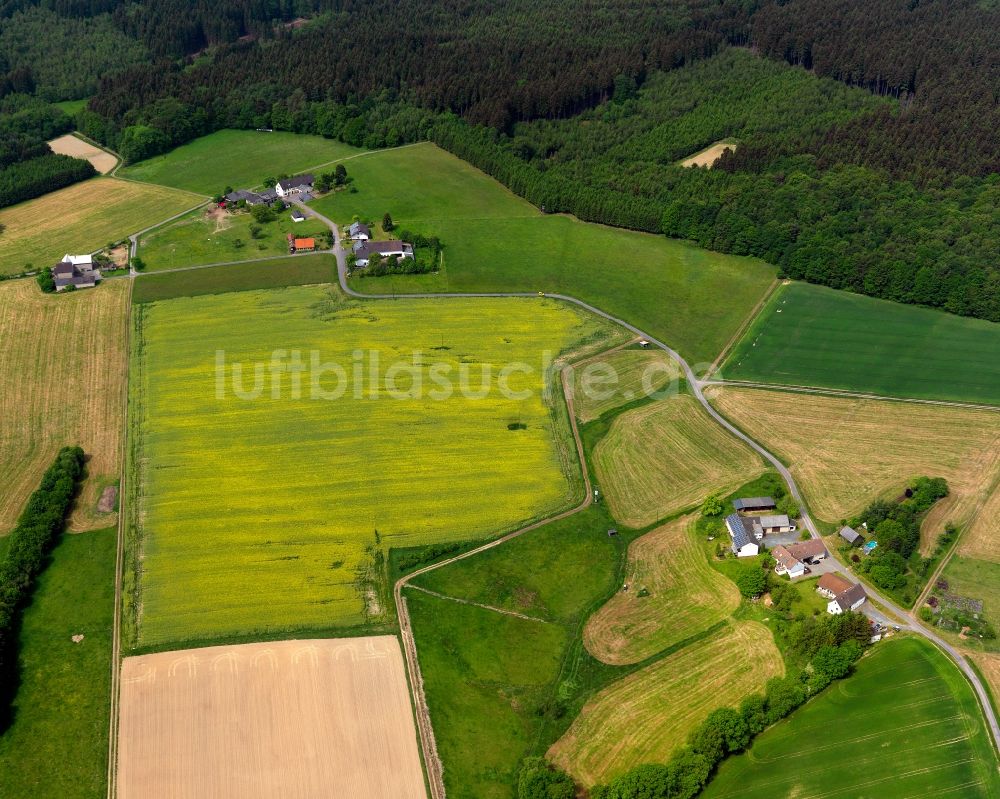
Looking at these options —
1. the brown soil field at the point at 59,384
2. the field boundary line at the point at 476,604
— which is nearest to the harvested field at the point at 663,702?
the field boundary line at the point at 476,604

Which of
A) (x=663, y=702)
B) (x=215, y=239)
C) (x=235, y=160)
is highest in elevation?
(x=663, y=702)

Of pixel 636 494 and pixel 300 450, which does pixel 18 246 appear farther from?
pixel 636 494

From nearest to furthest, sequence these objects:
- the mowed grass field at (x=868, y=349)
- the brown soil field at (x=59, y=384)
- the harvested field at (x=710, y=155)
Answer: the brown soil field at (x=59, y=384)
the mowed grass field at (x=868, y=349)
the harvested field at (x=710, y=155)

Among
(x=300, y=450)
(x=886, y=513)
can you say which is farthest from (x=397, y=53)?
(x=886, y=513)

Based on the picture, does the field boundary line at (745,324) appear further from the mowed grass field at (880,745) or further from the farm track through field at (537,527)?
the mowed grass field at (880,745)

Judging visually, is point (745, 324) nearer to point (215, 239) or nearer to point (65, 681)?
point (215, 239)

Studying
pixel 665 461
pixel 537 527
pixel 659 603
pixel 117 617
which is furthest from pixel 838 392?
pixel 117 617
